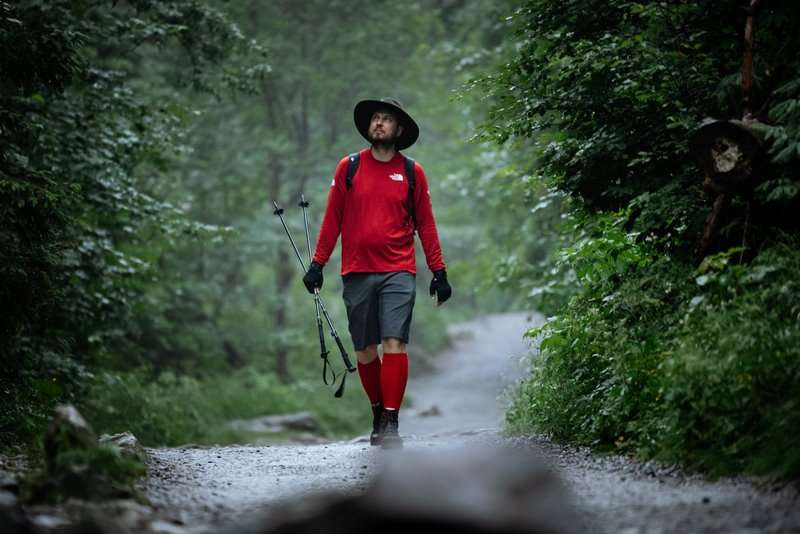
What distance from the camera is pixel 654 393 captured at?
5.18m

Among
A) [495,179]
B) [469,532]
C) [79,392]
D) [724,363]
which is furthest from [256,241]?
[469,532]

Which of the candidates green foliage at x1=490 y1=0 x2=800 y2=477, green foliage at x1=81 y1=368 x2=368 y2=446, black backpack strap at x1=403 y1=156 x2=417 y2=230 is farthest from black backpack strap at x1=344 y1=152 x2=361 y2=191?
green foliage at x1=81 y1=368 x2=368 y2=446

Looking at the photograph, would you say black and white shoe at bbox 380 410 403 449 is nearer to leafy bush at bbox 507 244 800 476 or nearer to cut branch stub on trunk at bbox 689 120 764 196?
leafy bush at bbox 507 244 800 476

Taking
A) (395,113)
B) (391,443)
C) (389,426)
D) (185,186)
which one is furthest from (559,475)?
(185,186)

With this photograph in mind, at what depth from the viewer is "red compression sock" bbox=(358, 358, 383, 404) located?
699 cm

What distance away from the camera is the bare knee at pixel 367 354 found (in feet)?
22.8

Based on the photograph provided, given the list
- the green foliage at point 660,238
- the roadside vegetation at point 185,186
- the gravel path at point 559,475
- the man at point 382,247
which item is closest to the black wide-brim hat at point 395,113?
the man at point 382,247

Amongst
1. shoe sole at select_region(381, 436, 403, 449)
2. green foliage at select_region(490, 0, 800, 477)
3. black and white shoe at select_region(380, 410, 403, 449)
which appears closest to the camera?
green foliage at select_region(490, 0, 800, 477)

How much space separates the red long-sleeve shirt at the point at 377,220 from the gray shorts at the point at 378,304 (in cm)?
9

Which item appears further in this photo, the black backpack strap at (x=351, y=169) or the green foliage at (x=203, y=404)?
the green foliage at (x=203, y=404)

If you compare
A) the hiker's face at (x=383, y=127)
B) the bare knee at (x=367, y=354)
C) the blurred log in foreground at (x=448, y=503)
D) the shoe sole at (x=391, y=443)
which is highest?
the hiker's face at (x=383, y=127)

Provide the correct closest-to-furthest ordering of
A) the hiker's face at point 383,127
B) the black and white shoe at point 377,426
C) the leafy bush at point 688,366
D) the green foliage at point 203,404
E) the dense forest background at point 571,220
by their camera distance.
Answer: the leafy bush at point 688,366
the dense forest background at point 571,220
the black and white shoe at point 377,426
the hiker's face at point 383,127
the green foliage at point 203,404

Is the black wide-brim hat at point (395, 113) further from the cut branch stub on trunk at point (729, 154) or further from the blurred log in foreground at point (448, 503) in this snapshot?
the blurred log in foreground at point (448, 503)

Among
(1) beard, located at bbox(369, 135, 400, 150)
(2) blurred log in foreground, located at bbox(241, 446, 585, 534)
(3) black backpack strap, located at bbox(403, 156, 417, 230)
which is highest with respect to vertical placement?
(1) beard, located at bbox(369, 135, 400, 150)
